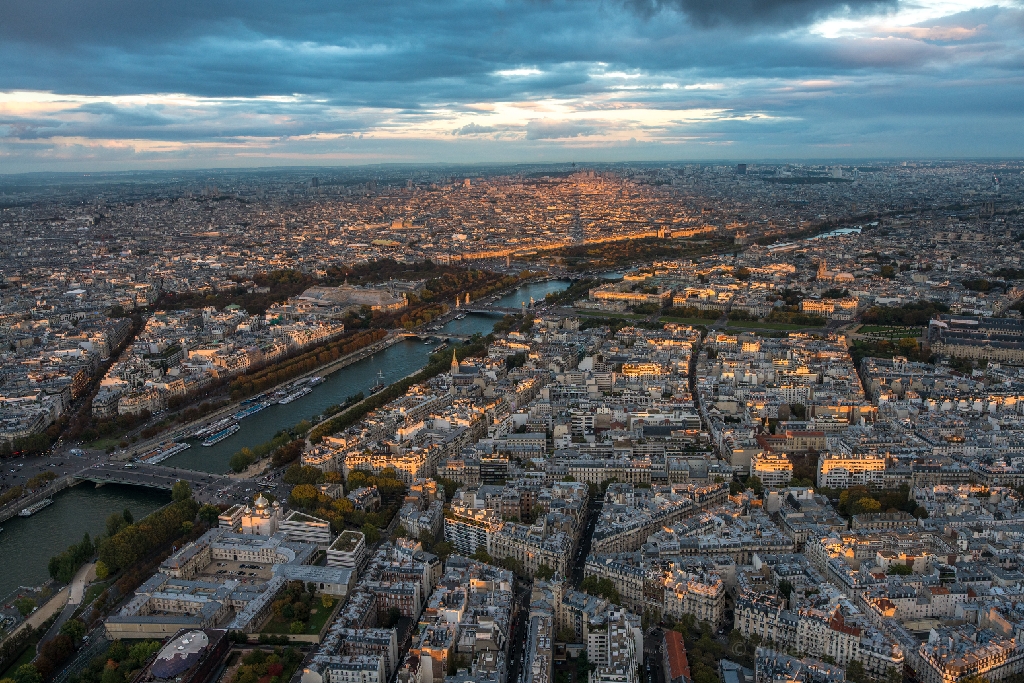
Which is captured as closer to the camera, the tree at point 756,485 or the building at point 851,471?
the tree at point 756,485

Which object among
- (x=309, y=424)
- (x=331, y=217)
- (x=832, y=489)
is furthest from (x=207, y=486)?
(x=331, y=217)

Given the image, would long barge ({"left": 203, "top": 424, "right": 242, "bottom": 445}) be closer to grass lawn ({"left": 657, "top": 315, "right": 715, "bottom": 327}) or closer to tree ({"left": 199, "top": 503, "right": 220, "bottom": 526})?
tree ({"left": 199, "top": 503, "right": 220, "bottom": 526})

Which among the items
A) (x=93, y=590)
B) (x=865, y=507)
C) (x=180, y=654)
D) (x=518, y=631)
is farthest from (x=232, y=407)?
(x=865, y=507)

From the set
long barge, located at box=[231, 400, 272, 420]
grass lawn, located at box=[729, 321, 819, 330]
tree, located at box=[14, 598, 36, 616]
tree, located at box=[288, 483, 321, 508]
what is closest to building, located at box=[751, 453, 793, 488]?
tree, located at box=[288, 483, 321, 508]

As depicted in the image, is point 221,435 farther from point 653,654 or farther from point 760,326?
point 760,326

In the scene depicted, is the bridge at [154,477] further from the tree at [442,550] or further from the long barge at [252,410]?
the tree at [442,550]

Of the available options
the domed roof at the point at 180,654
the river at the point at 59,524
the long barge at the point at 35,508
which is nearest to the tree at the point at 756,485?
the domed roof at the point at 180,654

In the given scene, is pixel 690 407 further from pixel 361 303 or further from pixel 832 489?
pixel 361 303
